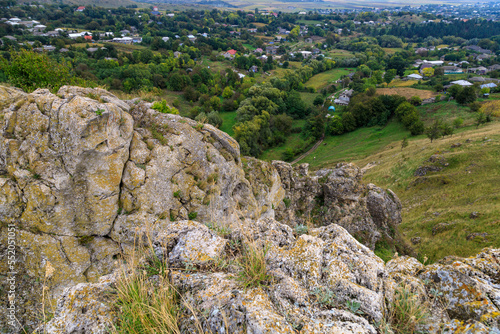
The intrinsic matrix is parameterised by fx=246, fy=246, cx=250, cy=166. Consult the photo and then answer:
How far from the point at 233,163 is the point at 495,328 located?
16.8m

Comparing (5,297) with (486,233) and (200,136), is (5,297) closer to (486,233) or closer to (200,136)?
(200,136)


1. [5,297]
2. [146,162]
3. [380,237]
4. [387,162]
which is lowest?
[387,162]

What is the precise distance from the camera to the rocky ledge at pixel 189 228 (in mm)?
5078

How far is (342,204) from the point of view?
25.7 metres

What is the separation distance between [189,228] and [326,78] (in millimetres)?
150372

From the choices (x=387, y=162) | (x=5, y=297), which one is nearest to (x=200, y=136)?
(x=5, y=297)

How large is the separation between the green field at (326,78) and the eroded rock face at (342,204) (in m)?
111

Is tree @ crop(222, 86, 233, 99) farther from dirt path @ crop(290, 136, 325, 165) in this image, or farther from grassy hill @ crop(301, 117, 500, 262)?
grassy hill @ crop(301, 117, 500, 262)

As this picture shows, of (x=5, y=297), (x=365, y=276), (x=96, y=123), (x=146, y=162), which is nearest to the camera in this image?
(x=365, y=276)

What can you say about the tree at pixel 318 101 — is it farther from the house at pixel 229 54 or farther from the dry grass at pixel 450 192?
the house at pixel 229 54

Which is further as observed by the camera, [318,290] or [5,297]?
[5,297]

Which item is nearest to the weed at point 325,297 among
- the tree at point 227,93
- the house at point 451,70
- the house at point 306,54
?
the tree at point 227,93

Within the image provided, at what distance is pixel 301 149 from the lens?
7806cm

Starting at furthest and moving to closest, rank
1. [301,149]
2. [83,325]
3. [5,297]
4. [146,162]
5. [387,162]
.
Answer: [301,149] → [387,162] → [146,162] → [5,297] → [83,325]
